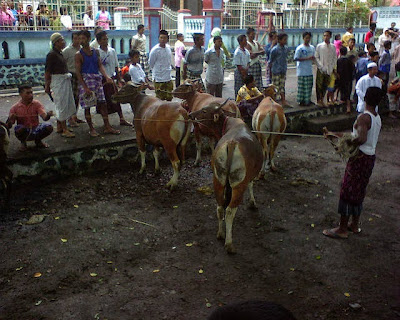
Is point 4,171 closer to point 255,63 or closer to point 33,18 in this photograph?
point 255,63

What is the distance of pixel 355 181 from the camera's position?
511 centimetres

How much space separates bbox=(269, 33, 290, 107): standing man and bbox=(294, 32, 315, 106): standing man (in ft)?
1.20

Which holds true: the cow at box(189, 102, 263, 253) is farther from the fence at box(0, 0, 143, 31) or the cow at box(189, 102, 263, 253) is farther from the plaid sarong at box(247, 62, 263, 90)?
the fence at box(0, 0, 143, 31)

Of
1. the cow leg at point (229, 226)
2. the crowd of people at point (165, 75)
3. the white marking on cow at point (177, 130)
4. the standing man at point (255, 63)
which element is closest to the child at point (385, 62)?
the crowd of people at point (165, 75)

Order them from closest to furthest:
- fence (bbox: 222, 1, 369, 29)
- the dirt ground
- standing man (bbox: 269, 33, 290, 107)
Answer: the dirt ground < standing man (bbox: 269, 33, 290, 107) < fence (bbox: 222, 1, 369, 29)

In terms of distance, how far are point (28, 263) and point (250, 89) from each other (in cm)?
519

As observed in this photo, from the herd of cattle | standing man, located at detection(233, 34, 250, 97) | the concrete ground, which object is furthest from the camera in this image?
standing man, located at detection(233, 34, 250, 97)

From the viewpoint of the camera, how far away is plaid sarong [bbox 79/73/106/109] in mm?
7676

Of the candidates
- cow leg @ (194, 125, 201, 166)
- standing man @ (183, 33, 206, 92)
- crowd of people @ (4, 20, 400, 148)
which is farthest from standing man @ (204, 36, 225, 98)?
cow leg @ (194, 125, 201, 166)

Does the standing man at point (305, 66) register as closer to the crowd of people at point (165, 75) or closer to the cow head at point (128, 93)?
the crowd of people at point (165, 75)

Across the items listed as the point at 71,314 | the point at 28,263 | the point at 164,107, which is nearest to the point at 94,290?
the point at 71,314

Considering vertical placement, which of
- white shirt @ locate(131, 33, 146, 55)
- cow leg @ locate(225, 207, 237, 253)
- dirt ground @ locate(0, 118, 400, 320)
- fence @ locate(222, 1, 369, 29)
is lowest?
dirt ground @ locate(0, 118, 400, 320)

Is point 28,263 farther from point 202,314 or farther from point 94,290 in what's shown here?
point 202,314

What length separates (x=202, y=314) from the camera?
4.06 metres
